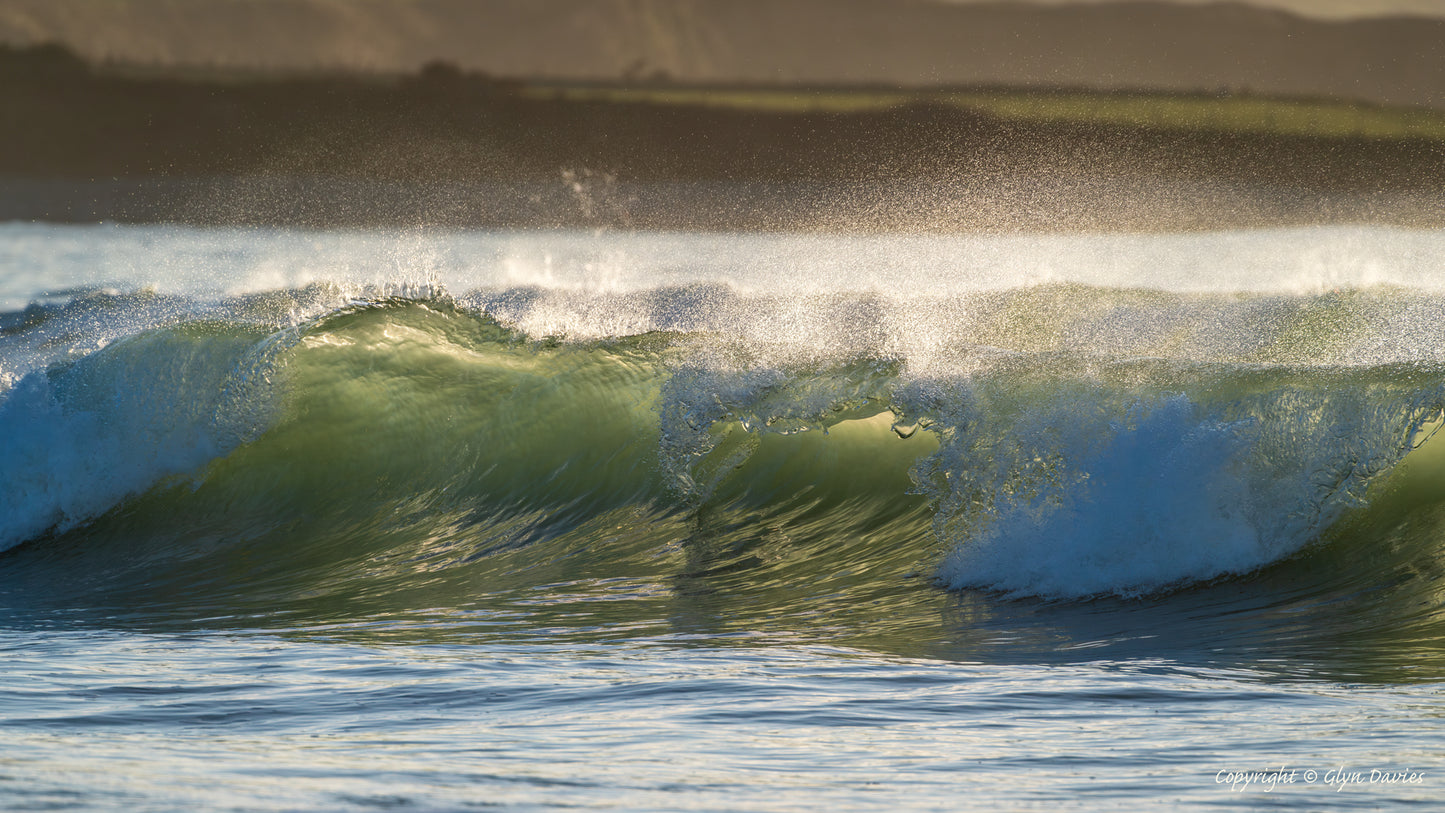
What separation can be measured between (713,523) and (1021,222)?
48958 mm

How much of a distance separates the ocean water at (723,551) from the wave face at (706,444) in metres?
0.02

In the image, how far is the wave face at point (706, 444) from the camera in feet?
19.1

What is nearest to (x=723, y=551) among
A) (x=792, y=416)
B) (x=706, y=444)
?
(x=706, y=444)

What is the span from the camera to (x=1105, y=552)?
5.68 metres

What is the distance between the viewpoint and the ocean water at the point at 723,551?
324 centimetres

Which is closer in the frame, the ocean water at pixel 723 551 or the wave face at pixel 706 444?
the ocean water at pixel 723 551

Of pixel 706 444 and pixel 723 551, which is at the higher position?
pixel 706 444

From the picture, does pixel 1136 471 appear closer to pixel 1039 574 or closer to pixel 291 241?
pixel 1039 574

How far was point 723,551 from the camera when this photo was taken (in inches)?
260

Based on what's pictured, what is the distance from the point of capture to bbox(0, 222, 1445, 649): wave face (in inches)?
229

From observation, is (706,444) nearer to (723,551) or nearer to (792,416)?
(792,416)

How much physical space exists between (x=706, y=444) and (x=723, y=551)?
802 millimetres

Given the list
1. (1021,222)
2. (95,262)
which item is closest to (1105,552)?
(95,262)

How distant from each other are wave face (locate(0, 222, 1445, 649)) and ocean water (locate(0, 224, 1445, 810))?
0.08ft
